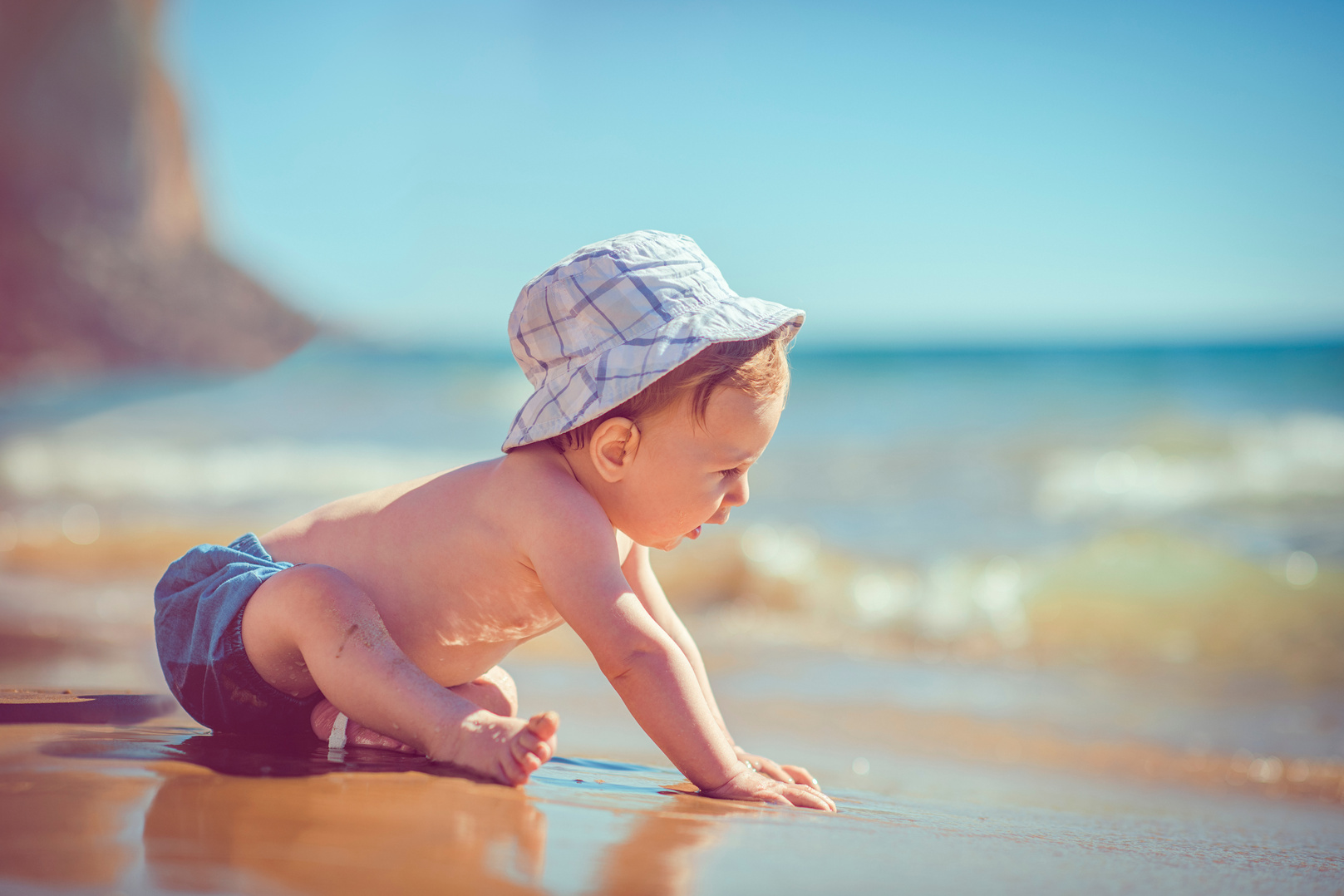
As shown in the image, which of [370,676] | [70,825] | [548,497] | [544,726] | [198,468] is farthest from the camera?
[198,468]

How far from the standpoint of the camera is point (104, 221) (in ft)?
81.3

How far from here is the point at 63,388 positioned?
1855cm

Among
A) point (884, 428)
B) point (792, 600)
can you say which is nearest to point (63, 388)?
point (884, 428)

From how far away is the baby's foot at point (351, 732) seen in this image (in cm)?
156

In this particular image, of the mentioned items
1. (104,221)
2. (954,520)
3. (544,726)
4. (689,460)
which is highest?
(104,221)

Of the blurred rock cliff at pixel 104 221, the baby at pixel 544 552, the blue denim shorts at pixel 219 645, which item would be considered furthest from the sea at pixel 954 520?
the blurred rock cliff at pixel 104 221

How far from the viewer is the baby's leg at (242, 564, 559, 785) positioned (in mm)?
1396

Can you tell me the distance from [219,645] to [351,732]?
0.24 meters

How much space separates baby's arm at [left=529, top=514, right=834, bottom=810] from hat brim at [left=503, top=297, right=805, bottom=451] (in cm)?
16

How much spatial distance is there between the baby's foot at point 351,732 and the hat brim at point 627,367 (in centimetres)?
47

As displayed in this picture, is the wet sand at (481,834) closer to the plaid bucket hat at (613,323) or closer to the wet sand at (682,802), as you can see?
the wet sand at (682,802)

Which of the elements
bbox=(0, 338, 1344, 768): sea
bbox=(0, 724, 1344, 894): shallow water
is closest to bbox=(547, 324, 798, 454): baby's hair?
bbox=(0, 724, 1344, 894): shallow water

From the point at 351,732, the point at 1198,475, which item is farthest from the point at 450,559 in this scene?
the point at 1198,475

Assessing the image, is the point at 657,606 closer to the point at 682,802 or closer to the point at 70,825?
the point at 682,802
